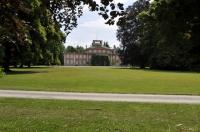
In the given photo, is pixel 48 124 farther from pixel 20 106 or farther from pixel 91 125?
pixel 20 106

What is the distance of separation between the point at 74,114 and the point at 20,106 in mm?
3232

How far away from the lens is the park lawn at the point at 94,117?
1257 centimetres

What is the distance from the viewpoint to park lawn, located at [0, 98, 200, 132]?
495 inches

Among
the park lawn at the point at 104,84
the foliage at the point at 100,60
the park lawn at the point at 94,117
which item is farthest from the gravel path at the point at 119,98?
the foliage at the point at 100,60

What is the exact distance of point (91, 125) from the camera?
510 inches

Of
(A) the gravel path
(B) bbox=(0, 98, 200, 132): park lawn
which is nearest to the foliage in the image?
(A) the gravel path

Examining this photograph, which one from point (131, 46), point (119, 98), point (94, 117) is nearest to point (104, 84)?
point (119, 98)

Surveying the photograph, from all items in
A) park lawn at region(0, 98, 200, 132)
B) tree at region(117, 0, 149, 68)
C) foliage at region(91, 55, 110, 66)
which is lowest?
foliage at region(91, 55, 110, 66)

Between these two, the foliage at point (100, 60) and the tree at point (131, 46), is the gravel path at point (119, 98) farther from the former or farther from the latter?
the foliage at point (100, 60)

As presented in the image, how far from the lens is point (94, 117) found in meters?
14.8

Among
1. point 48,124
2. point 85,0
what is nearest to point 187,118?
point 48,124

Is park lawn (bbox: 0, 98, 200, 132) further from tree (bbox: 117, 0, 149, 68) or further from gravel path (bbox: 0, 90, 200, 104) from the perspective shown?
tree (bbox: 117, 0, 149, 68)

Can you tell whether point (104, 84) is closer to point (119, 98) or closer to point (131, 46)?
point (119, 98)

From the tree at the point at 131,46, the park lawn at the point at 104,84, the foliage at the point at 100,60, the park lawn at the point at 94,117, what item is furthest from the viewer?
the foliage at the point at 100,60
